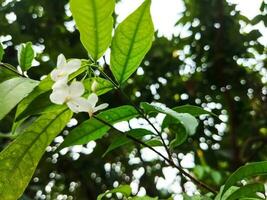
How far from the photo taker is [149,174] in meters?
1.71

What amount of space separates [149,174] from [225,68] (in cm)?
50

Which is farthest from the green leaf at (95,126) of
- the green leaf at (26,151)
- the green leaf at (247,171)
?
the green leaf at (247,171)

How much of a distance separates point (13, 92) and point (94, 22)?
121 millimetres

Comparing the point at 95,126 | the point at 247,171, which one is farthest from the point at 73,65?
the point at 247,171

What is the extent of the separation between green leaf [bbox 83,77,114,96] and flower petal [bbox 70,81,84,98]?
0.02 meters

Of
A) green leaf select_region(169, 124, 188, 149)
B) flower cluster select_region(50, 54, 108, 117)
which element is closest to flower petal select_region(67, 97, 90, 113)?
flower cluster select_region(50, 54, 108, 117)

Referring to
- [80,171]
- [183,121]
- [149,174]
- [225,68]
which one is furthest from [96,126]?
[225,68]

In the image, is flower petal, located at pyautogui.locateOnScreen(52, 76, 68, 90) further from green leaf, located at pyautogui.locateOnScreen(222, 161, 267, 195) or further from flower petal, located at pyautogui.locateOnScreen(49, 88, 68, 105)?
green leaf, located at pyautogui.locateOnScreen(222, 161, 267, 195)

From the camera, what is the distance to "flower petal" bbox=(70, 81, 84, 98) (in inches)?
21.3

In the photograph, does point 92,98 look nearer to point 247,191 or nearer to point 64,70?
point 64,70

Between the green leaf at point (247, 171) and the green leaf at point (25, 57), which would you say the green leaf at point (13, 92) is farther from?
the green leaf at point (247, 171)

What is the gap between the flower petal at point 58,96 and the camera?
53cm

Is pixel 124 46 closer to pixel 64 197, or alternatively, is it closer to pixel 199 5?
pixel 64 197

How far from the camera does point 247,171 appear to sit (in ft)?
1.99
